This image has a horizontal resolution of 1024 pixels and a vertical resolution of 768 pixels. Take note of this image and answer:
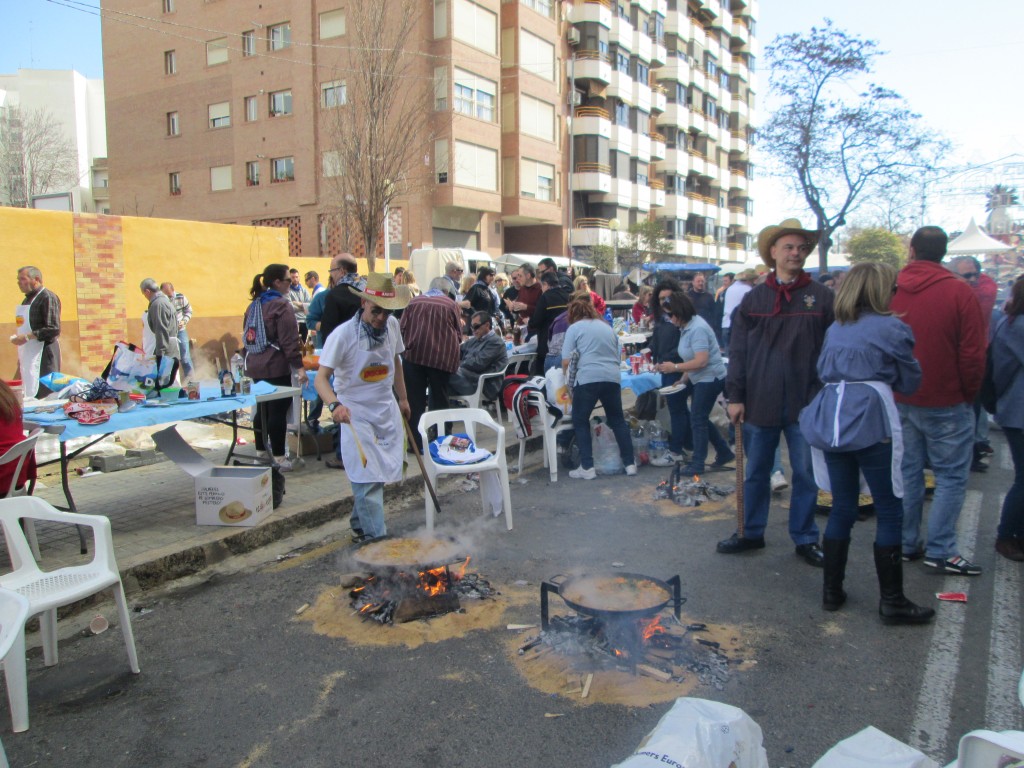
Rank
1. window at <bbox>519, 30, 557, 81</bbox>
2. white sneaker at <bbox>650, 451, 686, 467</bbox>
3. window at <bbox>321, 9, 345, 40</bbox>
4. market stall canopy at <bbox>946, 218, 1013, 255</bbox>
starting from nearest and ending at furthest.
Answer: white sneaker at <bbox>650, 451, 686, 467</bbox>
market stall canopy at <bbox>946, 218, 1013, 255</bbox>
window at <bbox>321, 9, 345, 40</bbox>
window at <bbox>519, 30, 557, 81</bbox>

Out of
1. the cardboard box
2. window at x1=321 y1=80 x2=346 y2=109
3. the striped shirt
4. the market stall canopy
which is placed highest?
window at x1=321 y1=80 x2=346 y2=109

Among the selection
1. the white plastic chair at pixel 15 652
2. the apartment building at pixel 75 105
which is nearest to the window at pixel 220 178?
the apartment building at pixel 75 105

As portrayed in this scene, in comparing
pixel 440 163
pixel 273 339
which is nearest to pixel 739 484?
pixel 273 339

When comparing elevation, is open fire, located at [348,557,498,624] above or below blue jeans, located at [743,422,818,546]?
below

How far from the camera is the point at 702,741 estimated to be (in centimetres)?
218

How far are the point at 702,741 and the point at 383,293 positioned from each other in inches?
137

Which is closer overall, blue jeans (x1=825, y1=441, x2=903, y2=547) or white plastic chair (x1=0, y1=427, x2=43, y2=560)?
blue jeans (x1=825, y1=441, x2=903, y2=547)

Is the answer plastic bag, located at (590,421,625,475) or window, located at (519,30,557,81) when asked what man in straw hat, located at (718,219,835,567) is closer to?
plastic bag, located at (590,421,625,475)

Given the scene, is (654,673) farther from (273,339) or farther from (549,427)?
(273,339)

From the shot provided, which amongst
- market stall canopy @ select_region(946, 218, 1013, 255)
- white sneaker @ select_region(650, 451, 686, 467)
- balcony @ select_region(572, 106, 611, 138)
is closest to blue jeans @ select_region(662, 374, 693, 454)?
white sneaker @ select_region(650, 451, 686, 467)

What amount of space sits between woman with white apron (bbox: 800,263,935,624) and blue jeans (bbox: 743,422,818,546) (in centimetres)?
73

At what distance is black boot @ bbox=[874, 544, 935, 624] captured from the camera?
3.89 meters

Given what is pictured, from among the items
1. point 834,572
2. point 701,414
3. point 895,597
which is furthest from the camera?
point 701,414

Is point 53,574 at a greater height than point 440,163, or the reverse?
point 440,163
